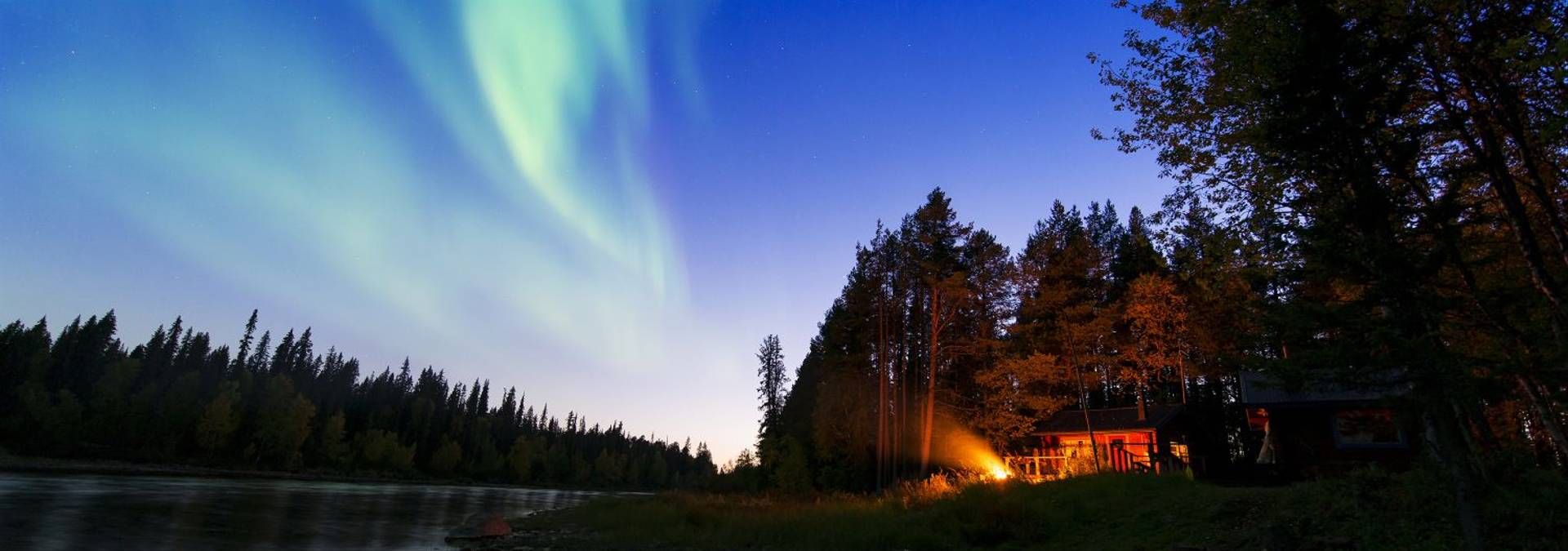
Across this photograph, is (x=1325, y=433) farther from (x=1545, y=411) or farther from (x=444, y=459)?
(x=444, y=459)

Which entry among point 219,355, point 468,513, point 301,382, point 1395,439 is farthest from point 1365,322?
point 219,355

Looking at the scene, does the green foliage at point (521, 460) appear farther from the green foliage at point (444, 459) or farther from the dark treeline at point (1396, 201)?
the dark treeline at point (1396, 201)

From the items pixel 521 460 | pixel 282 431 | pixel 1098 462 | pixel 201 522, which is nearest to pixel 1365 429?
pixel 1098 462

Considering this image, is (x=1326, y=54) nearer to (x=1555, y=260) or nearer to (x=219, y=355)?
(x=1555, y=260)

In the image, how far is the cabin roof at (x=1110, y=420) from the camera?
29938 mm

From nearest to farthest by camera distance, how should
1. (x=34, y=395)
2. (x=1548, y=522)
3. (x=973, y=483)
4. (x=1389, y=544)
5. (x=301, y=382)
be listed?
(x=1548, y=522) → (x=1389, y=544) → (x=973, y=483) → (x=34, y=395) → (x=301, y=382)

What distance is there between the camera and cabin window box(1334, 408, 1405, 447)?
21.7 m

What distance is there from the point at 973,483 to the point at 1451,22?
15.2 m

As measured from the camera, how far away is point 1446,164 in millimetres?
11977

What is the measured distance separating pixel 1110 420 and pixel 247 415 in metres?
120

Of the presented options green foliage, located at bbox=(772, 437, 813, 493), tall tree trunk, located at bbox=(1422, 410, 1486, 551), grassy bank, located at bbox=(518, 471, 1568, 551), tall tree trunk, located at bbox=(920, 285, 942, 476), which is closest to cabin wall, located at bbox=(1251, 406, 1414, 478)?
grassy bank, located at bbox=(518, 471, 1568, 551)

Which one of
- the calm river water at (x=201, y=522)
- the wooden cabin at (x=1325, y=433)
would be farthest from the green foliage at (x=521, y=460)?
the wooden cabin at (x=1325, y=433)

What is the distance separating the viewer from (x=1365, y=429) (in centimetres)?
2220

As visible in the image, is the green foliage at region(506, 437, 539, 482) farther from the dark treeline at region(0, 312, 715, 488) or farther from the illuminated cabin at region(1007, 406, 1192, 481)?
the illuminated cabin at region(1007, 406, 1192, 481)
